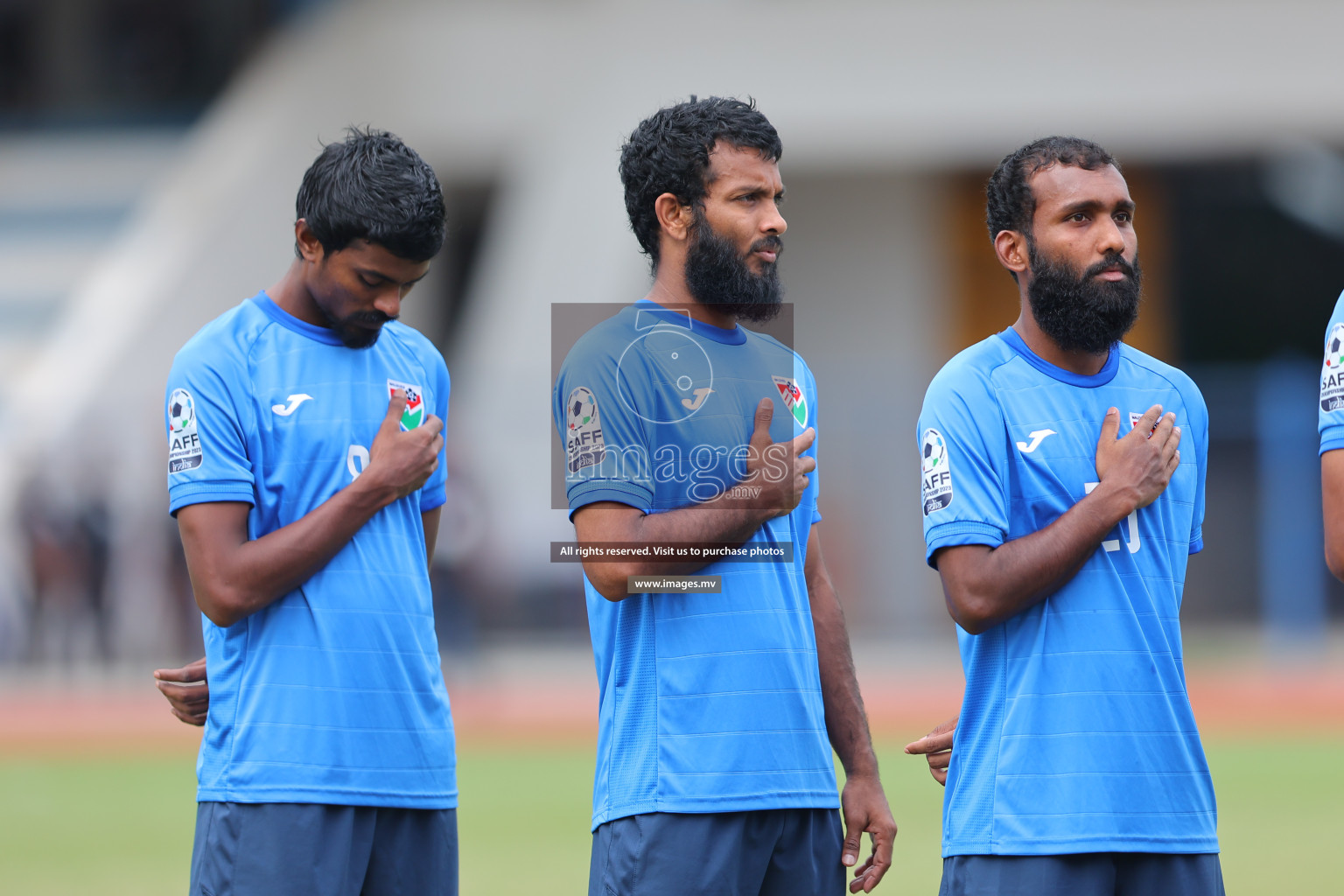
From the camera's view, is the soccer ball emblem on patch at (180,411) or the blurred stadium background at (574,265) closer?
the soccer ball emblem on patch at (180,411)

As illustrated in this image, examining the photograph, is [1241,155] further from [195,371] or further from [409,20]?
[195,371]

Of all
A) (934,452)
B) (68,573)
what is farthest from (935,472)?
(68,573)

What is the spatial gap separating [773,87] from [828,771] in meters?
18.6

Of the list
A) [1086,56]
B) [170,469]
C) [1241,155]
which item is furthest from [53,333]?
[170,469]

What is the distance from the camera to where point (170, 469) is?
386 centimetres

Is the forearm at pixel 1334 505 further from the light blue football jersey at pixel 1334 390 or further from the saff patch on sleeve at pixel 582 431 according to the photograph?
the saff patch on sleeve at pixel 582 431

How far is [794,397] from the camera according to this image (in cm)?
396

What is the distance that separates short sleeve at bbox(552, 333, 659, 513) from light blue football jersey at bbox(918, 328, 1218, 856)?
0.67 metres

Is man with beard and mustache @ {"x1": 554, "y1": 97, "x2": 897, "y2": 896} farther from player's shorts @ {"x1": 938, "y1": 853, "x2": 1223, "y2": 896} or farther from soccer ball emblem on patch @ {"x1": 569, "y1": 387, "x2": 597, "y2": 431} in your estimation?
player's shorts @ {"x1": 938, "y1": 853, "x2": 1223, "y2": 896}

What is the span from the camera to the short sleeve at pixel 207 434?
12.3 feet

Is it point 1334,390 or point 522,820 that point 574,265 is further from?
point 1334,390

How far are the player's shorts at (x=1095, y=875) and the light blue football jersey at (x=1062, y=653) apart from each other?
0.03m

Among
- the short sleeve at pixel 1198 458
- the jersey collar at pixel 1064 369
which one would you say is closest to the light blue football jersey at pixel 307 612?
the jersey collar at pixel 1064 369

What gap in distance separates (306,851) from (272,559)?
665mm
